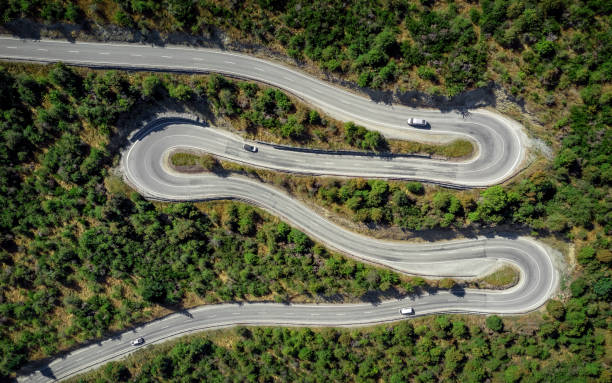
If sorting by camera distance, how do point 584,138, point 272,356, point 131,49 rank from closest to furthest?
1. point 584,138
2. point 131,49
3. point 272,356

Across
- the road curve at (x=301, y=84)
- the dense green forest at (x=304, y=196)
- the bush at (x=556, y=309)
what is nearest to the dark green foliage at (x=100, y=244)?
the dense green forest at (x=304, y=196)

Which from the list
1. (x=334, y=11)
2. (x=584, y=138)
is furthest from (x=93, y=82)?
(x=584, y=138)

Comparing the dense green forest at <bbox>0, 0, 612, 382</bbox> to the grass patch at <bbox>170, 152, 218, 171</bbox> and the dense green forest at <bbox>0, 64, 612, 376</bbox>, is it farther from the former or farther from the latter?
the grass patch at <bbox>170, 152, 218, 171</bbox>

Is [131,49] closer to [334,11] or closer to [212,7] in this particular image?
[212,7]

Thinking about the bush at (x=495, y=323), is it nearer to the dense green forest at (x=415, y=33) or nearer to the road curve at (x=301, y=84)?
the road curve at (x=301, y=84)

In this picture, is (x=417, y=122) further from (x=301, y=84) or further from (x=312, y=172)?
(x=301, y=84)

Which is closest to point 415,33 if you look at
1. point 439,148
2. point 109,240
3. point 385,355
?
point 439,148

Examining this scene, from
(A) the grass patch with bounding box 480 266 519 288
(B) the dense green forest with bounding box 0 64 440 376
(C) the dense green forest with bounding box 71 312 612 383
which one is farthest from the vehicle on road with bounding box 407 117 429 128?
(C) the dense green forest with bounding box 71 312 612 383
